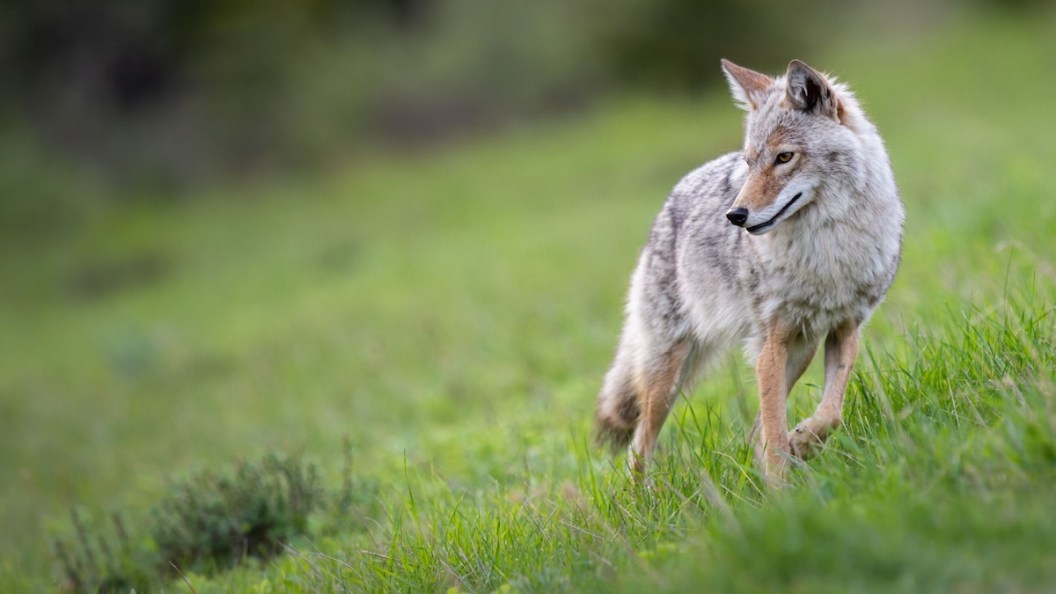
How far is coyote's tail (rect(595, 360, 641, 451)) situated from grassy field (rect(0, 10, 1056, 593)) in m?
0.26

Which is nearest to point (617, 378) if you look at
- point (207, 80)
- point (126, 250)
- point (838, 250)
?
point (838, 250)

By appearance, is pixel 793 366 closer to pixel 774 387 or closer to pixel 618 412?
pixel 774 387

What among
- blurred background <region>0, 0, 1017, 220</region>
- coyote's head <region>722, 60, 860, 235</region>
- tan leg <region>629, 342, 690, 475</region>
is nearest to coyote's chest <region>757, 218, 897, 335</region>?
coyote's head <region>722, 60, 860, 235</region>

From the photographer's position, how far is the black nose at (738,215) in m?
4.22

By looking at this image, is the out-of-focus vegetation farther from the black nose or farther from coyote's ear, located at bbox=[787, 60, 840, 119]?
the black nose

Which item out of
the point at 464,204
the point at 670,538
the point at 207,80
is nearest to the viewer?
the point at 670,538

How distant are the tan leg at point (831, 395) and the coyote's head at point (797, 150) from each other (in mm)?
594

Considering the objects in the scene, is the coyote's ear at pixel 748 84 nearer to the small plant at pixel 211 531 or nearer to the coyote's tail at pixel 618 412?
the coyote's tail at pixel 618 412

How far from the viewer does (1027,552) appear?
9.11ft

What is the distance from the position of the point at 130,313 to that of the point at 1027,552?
1832 cm

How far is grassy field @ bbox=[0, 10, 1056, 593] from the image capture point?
3.23 metres

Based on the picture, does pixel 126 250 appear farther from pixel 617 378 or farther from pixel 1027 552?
pixel 1027 552

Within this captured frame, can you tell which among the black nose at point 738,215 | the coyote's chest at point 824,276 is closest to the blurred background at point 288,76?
the coyote's chest at point 824,276

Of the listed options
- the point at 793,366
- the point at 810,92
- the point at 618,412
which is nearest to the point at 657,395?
the point at 618,412
